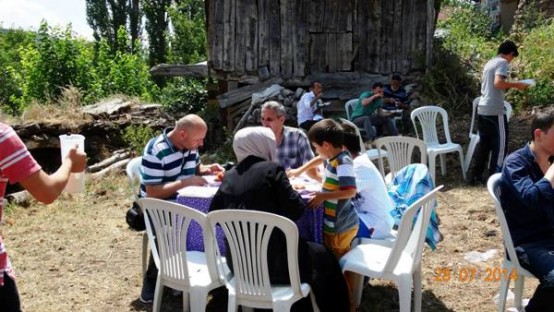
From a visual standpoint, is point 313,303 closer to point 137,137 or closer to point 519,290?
point 519,290

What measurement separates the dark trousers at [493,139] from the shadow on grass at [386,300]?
2.91 m

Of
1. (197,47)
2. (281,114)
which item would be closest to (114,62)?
(197,47)

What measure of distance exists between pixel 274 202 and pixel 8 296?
4.48 feet

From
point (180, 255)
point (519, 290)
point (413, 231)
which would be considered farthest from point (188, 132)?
point (519, 290)

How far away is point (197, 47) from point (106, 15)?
6.17 meters

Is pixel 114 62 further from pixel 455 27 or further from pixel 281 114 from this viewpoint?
pixel 281 114

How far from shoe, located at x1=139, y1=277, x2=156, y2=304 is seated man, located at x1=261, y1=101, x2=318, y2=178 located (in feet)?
4.66

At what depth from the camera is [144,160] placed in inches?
149

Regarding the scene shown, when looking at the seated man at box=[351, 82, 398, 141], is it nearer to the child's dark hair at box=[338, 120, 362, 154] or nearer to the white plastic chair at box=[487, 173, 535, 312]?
the child's dark hair at box=[338, 120, 362, 154]

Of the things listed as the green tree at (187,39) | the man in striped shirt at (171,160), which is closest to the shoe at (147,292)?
the man in striped shirt at (171,160)

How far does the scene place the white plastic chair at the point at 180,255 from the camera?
304 cm

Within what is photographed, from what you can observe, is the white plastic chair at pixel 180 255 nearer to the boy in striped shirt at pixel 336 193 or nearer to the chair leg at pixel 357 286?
the boy in striped shirt at pixel 336 193

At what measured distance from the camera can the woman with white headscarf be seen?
2.94 m
